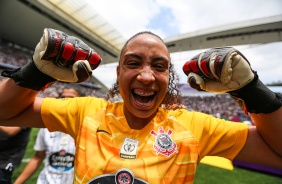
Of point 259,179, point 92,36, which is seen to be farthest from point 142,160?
point 92,36

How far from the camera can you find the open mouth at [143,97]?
137 cm

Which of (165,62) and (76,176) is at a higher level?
(165,62)

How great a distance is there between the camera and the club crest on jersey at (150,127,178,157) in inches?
50.1

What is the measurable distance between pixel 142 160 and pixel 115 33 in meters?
27.0

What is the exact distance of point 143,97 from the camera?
4.56ft

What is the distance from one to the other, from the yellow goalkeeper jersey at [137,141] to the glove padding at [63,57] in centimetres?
28

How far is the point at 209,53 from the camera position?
4.06ft

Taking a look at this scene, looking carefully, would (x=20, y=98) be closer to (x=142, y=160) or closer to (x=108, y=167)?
(x=108, y=167)

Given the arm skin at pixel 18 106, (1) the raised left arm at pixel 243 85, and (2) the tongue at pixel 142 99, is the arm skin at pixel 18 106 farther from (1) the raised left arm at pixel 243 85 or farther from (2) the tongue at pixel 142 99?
(1) the raised left arm at pixel 243 85

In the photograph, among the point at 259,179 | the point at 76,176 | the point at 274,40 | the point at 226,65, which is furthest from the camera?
the point at 274,40

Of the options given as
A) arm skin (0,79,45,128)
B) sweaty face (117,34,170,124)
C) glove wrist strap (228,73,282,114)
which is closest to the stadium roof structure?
arm skin (0,79,45,128)

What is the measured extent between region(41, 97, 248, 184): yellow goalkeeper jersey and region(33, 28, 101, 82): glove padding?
0.28 meters

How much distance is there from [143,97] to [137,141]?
281 mm

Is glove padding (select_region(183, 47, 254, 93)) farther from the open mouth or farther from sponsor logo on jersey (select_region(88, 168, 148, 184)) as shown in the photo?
sponsor logo on jersey (select_region(88, 168, 148, 184))
